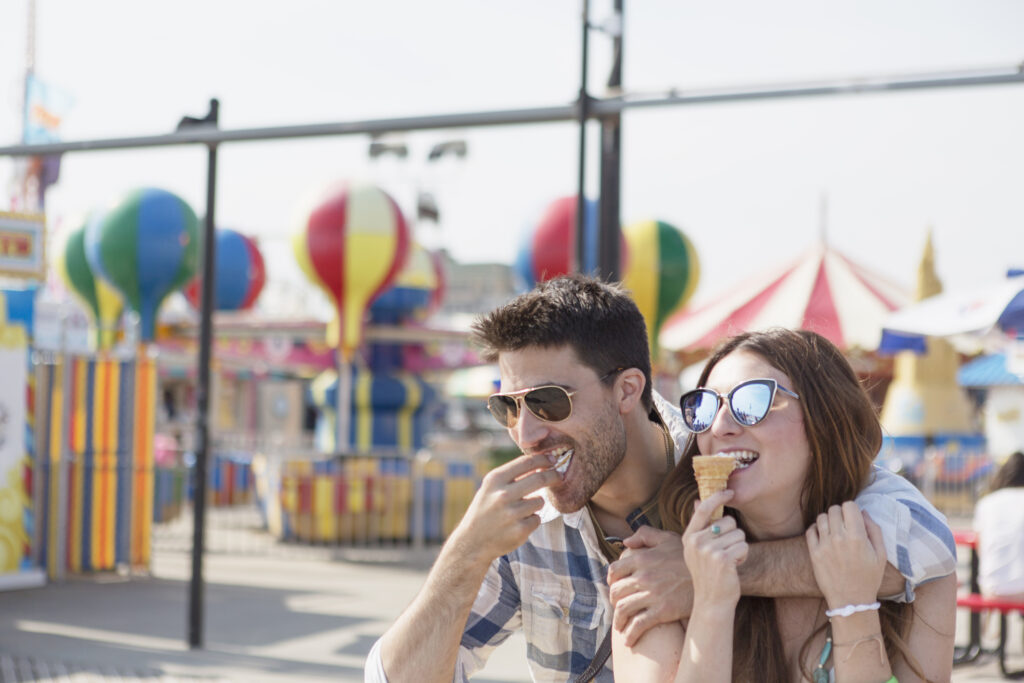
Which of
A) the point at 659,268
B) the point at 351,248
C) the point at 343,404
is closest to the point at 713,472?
the point at 351,248

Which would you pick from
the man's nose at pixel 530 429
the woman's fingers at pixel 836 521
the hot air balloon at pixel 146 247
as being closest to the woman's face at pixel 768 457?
the woman's fingers at pixel 836 521

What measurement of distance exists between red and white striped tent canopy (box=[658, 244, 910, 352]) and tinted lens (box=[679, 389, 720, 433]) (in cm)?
1530

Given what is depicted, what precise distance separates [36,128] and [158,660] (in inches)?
1114

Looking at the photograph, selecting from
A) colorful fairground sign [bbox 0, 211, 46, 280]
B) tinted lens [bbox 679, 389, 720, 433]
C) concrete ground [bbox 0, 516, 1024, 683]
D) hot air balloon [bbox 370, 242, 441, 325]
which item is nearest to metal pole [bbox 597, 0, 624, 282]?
concrete ground [bbox 0, 516, 1024, 683]

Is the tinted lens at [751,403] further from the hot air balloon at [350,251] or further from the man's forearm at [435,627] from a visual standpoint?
the hot air balloon at [350,251]

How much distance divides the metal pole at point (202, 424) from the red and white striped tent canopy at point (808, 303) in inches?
450

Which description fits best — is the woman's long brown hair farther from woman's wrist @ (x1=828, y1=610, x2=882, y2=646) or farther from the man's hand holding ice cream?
the man's hand holding ice cream

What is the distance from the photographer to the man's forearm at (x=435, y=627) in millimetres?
2135

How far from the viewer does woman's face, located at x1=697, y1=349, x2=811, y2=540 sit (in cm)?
200

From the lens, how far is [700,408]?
2.11m

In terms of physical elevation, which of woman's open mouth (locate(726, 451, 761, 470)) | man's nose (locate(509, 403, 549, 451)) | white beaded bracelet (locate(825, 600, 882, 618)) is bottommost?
white beaded bracelet (locate(825, 600, 882, 618))

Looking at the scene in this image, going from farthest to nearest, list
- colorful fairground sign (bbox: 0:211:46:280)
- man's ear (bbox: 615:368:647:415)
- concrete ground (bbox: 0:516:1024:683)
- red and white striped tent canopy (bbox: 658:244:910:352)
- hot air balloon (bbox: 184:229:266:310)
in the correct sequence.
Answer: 1. hot air balloon (bbox: 184:229:266:310)
2. red and white striped tent canopy (bbox: 658:244:910:352)
3. colorful fairground sign (bbox: 0:211:46:280)
4. concrete ground (bbox: 0:516:1024:683)
5. man's ear (bbox: 615:368:647:415)

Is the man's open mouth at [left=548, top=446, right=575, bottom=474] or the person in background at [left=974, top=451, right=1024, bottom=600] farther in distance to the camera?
the person in background at [left=974, top=451, right=1024, bottom=600]

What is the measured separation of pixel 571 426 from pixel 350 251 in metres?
12.2
